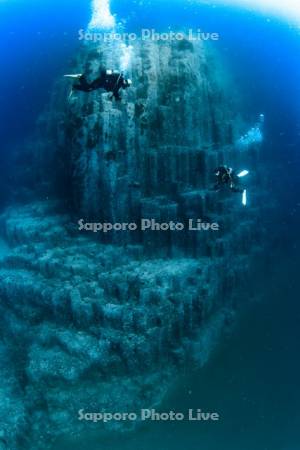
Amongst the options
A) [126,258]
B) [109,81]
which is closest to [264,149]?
[126,258]

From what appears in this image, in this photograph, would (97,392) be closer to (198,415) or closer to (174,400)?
(174,400)

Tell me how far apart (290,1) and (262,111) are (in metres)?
2.72

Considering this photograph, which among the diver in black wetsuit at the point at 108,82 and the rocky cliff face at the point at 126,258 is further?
the rocky cliff face at the point at 126,258

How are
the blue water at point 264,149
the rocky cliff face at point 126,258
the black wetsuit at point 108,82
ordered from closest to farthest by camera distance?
the black wetsuit at point 108,82, the rocky cliff face at point 126,258, the blue water at point 264,149

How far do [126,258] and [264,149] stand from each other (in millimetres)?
5145

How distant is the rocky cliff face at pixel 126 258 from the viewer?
6.15m

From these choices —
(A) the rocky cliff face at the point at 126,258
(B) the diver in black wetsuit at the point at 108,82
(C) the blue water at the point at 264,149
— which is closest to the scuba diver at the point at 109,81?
(B) the diver in black wetsuit at the point at 108,82

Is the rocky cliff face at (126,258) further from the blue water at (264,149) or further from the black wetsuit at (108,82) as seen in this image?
the black wetsuit at (108,82)

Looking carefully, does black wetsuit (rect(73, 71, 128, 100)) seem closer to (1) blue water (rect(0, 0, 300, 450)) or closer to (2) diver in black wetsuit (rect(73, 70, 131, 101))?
(2) diver in black wetsuit (rect(73, 70, 131, 101))

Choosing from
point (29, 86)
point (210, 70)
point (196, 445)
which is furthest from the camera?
point (29, 86)

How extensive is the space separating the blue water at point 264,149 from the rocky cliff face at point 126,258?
26.3 inches

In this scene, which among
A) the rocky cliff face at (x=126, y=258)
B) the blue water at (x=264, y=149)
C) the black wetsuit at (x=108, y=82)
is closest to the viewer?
the black wetsuit at (x=108, y=82)

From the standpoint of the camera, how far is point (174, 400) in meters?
6.48

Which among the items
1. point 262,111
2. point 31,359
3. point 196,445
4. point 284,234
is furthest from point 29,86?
point 196,445
